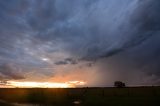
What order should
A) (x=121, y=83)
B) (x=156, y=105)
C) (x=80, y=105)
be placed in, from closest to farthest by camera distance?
(x=156, y=105) → (x=80, y=105) → (x=121, y=83)

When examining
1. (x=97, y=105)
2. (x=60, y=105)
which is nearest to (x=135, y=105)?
(x=97, y=105)

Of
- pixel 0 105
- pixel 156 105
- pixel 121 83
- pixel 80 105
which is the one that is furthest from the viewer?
pixel 121 83

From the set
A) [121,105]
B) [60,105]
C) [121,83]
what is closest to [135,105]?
[121,105]

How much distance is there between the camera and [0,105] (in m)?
33.5

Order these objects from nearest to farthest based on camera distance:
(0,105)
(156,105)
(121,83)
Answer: (0,105) → (156,105) → (121,83)

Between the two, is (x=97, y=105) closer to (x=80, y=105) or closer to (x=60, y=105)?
(x=80, y=105)

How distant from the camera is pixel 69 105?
42.6m

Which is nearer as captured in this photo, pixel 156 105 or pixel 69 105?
pixel 156 105

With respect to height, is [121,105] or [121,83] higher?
[121,83]

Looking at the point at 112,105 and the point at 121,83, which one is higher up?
the point at 121,83

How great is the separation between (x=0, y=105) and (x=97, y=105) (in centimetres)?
1878

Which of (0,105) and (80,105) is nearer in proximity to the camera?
(0,105)

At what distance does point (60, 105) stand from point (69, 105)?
2.01m

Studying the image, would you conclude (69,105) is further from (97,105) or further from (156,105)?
A: (156,105)
